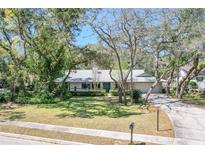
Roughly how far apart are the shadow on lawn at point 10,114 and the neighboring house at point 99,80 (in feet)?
6.81

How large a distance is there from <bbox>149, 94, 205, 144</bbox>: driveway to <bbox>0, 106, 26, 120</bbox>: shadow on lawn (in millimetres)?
5557

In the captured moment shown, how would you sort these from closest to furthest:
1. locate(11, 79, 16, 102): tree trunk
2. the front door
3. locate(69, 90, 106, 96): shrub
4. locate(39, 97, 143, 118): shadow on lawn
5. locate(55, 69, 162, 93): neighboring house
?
locate(39, 97, 143, 118): shadow on lawn → locate(69, 90, 106, 96): shrub → locate(55, 69, 162, 93): neighboring house → locate(11, 79, 16, 102): tree trunk → the front door

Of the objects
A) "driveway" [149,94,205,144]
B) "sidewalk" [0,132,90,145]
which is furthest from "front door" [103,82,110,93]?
"sidewalk" [0,132,90,145]

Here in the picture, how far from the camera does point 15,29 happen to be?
47.7 feet

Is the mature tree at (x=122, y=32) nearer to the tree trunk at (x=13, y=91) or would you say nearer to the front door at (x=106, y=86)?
the front door at (x=106, y=86)

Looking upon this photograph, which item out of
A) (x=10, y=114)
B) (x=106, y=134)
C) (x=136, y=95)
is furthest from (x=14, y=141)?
(x=136, y=95)

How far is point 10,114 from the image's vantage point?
1198cm

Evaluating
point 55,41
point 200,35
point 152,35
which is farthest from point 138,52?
point 55,41

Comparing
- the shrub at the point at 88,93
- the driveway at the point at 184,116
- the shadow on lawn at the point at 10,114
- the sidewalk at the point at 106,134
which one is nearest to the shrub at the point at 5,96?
the shadow on lawn at the point at 10,114

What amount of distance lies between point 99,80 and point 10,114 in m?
5.05

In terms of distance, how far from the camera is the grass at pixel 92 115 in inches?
403

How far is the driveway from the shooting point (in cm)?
941

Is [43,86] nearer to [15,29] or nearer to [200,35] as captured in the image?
[15,29]

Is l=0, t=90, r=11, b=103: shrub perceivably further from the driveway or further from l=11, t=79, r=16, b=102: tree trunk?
the driveway
